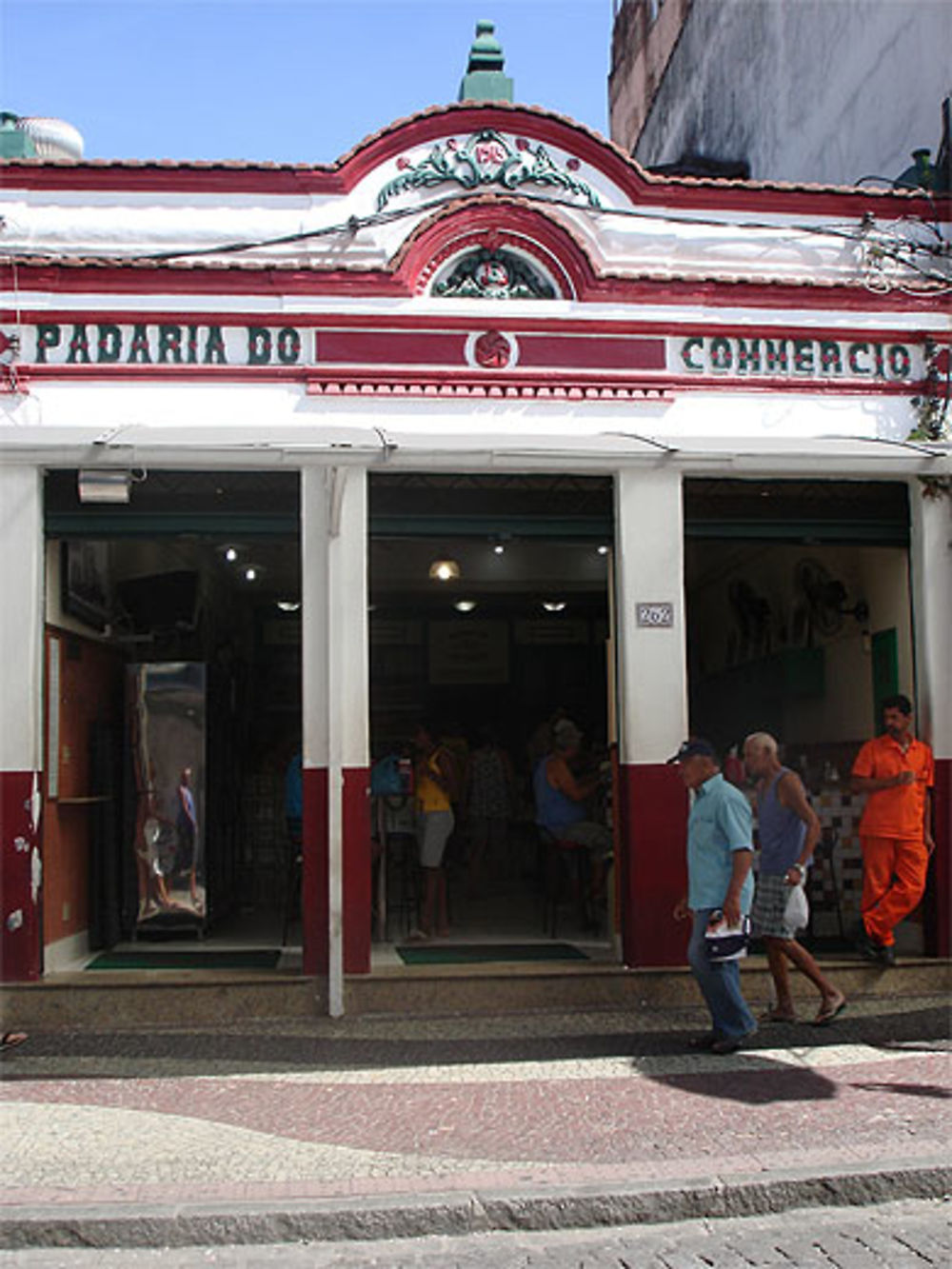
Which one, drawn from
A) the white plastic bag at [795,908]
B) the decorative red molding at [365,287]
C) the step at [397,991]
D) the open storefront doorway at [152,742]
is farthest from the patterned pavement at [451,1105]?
the decorative red molding at [365,287]

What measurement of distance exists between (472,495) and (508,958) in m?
3.25

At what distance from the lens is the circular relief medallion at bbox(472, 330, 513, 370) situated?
941 centimetres

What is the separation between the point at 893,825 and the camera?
29.9ft

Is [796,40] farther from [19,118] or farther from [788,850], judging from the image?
[788,850]

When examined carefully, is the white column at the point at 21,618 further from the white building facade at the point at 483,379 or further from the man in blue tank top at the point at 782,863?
the man in blue tank top at the point at 782,863

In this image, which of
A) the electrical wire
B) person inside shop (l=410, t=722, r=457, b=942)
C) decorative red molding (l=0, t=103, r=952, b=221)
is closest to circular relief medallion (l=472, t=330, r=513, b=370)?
the electrical wire

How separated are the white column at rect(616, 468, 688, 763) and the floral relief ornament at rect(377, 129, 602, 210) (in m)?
2.17

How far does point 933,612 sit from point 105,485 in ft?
18.4

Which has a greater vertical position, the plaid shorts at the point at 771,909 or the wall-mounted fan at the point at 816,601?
the wall-mounted fan at the point at 816,601

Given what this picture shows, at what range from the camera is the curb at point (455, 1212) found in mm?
5383

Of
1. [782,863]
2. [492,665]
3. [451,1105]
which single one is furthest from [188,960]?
[492,665]

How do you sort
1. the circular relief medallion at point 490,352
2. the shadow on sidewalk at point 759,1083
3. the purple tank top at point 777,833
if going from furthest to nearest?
the circular relief medallion at point 490,352
the purple tank top at point 777,833
the shadow on sidewalk at point 759,1083

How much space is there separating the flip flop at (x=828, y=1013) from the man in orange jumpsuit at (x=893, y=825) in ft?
2.82

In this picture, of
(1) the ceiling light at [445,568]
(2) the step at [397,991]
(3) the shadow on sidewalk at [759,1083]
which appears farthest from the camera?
(1) the ceiling light at [445,568]
